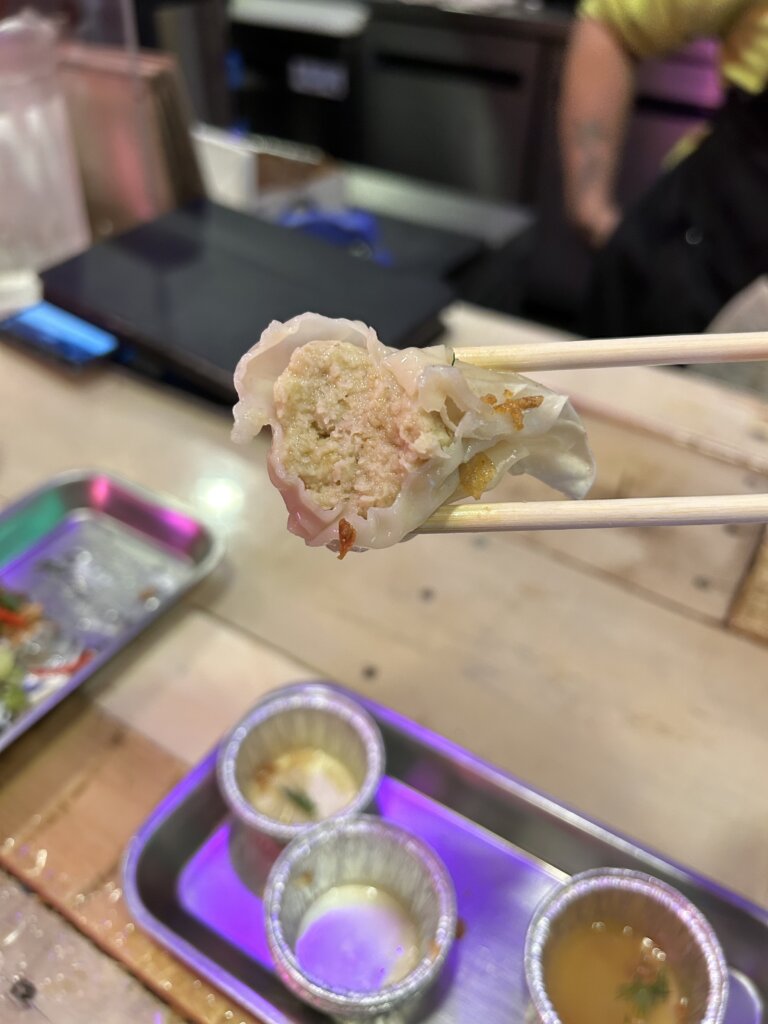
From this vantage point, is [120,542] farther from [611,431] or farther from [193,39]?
[193,39]

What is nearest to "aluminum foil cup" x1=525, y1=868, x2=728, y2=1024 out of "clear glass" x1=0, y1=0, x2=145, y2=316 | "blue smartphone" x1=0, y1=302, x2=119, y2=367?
"blue smartphone" x1=0, y1=302, x2=119, y2=367

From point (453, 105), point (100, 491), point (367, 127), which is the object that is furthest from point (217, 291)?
point (367, 127)

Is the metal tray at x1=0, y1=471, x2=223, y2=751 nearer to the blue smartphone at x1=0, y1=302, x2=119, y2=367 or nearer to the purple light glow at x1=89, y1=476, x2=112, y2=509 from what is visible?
the purple light glow at x1=89, y1=476, x2=112, y2=509

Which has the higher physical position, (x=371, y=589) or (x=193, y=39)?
(x=193, y=39)

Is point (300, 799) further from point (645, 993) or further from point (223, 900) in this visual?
point (645, 993)

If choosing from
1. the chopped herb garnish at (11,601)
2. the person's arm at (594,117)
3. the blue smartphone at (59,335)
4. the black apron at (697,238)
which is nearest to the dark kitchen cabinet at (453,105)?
the person's arm at (594,117)

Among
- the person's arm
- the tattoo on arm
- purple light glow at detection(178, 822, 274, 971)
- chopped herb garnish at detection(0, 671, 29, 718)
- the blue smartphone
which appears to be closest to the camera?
purple light glow at detection(178, 822, 274, 971)

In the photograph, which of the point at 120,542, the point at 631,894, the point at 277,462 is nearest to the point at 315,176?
the point at 120,542
